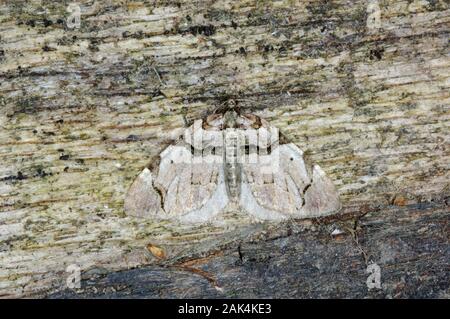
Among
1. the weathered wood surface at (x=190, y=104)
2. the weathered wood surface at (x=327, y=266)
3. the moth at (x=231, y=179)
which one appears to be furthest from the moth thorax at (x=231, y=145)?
the weathered wood surface at (x=327, y=266)

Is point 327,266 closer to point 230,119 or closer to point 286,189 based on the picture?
point 286,189

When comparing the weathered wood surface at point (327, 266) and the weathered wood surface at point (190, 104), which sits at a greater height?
the weathered wood surface at point (190, 104)

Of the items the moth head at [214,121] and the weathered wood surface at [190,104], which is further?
the moth head at [214,121]

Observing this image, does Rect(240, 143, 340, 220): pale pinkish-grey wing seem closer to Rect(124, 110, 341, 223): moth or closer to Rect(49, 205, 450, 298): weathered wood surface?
Rect(124, 110, 341, 223): moth

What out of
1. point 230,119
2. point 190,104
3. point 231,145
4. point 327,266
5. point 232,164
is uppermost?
point 190,104

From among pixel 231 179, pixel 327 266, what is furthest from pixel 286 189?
pixel 327 266

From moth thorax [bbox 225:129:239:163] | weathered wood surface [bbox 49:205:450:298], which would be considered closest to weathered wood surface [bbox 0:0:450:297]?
weathered wood surface [bbox 49:205:450:298]

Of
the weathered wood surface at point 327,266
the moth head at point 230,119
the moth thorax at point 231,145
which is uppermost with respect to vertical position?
the moth head at point 230,119

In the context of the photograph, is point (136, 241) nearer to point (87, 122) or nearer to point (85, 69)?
point (87, 122)

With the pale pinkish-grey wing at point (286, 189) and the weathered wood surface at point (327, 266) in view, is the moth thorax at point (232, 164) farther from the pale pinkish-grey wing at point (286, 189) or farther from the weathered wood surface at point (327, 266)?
the weathered wood surface at point (327, 266)
